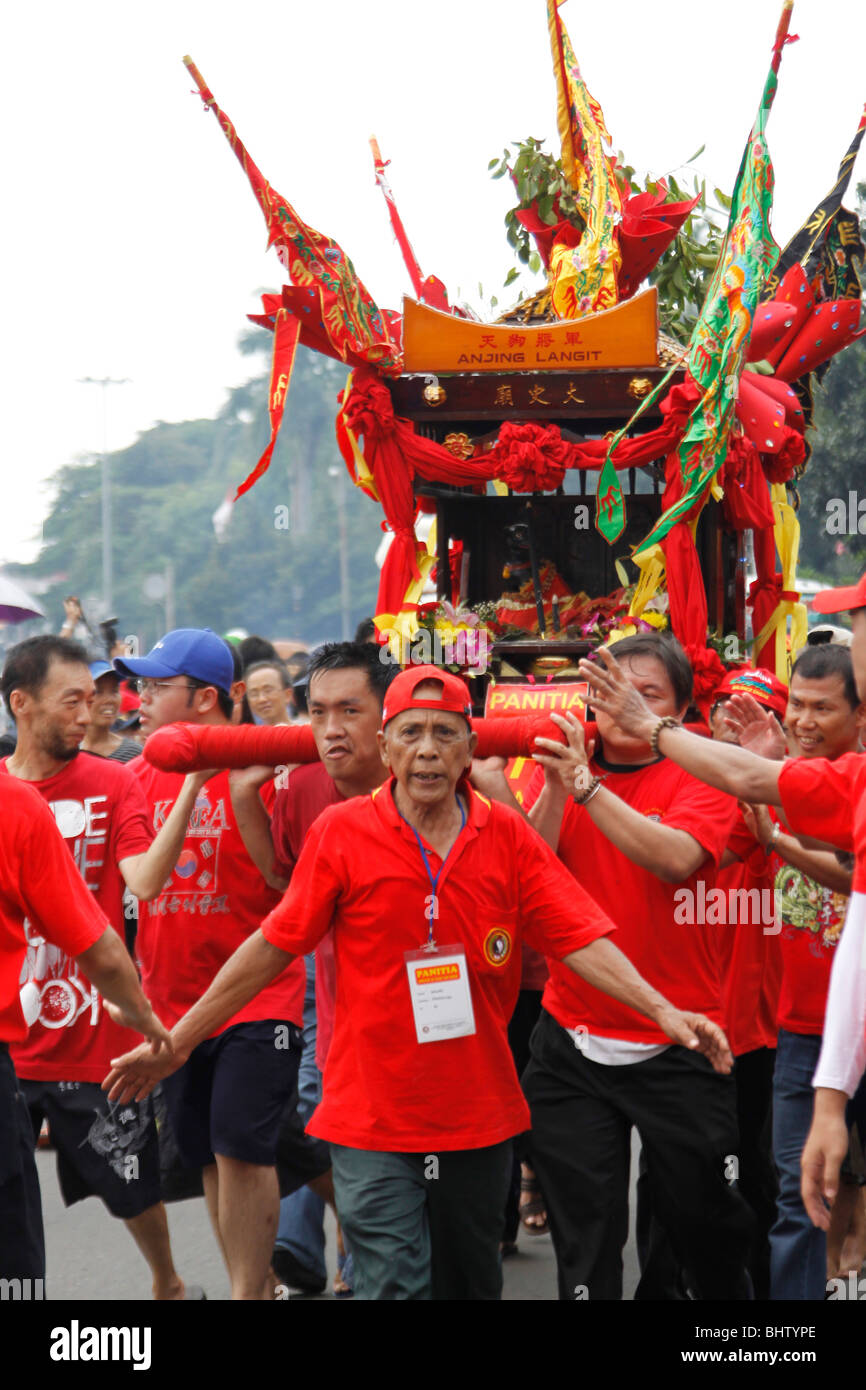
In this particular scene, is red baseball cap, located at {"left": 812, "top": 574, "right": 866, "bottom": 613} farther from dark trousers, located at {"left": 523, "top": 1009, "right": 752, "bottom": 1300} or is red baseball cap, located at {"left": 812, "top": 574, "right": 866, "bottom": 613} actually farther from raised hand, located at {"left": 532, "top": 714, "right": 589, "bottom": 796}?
dark trousers, located at {"left": 523, "top": 1009, "right": 752, "bottom": 1300}

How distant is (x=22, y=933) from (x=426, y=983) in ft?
2.93

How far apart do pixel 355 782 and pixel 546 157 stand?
443 centimetres

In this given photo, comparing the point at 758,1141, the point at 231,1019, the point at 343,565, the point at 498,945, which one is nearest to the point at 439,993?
the point at 498,945

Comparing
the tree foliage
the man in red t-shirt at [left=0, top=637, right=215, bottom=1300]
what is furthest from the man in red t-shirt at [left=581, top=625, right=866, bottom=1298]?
the tree foliage

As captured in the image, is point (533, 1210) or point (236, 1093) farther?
point (533, 1210)

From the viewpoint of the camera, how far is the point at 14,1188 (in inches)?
139

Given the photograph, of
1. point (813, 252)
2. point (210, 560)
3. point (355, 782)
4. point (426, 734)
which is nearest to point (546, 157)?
point (813, 252)

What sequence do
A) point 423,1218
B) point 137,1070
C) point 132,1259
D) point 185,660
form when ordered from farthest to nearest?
point 132,1259 < point 185,660 < point 137,1070 < point 423,1218

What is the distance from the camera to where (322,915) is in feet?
12.1

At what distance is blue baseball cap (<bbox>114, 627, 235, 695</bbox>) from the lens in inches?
202

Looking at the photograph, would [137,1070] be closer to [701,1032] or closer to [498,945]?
[498,945]

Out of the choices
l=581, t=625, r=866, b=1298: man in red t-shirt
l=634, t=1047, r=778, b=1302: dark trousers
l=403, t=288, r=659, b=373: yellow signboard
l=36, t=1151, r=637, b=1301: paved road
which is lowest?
l=36, t=1151, r=637, b=1301: paved road

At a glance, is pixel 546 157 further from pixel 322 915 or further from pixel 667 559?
pixel 322 915

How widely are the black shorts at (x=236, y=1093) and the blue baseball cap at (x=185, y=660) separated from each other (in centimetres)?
112
